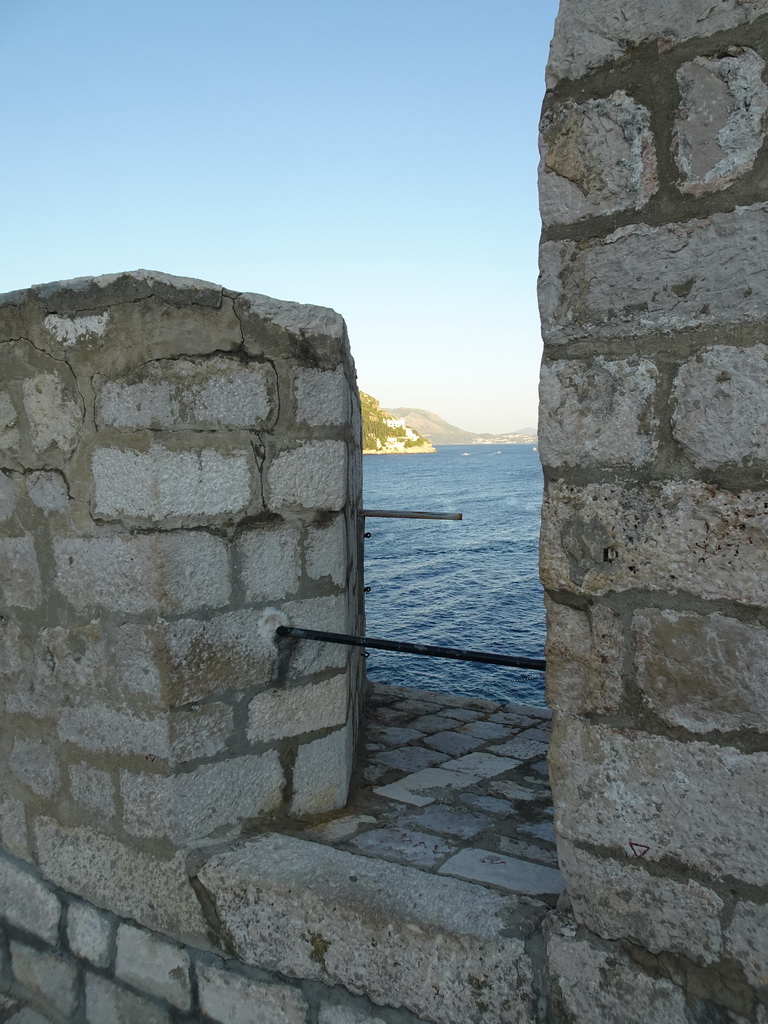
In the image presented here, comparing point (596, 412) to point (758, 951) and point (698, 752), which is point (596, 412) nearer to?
point (698, 752)

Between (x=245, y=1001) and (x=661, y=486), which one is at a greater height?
(x=661, y=486)

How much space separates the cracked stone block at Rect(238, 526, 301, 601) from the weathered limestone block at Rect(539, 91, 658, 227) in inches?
52.2

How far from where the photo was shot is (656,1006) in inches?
69.3

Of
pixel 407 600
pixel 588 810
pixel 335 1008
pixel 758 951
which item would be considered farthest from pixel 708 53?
pixel 407 600

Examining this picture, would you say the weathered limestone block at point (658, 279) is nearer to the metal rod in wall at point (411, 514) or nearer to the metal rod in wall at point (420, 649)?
the metal rod in wall at point (420, 649)

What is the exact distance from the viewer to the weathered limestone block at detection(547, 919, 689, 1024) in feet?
5.76

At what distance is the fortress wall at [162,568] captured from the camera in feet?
7.93

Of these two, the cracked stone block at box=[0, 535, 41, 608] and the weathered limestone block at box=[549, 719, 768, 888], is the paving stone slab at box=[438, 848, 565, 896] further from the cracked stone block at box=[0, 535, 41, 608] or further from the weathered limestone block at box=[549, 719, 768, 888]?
the cracked stone block at box=[0, 535, 41, 608]

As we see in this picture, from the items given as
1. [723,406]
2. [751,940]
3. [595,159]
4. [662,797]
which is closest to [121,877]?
[662,797]

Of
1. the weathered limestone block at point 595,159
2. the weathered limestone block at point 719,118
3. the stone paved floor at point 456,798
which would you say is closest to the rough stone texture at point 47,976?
the stone paved floor at point 456,798

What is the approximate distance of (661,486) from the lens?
65.6 inches

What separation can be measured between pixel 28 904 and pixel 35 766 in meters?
0.53

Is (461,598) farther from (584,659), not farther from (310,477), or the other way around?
(584,659)

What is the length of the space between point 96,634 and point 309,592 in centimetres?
70
